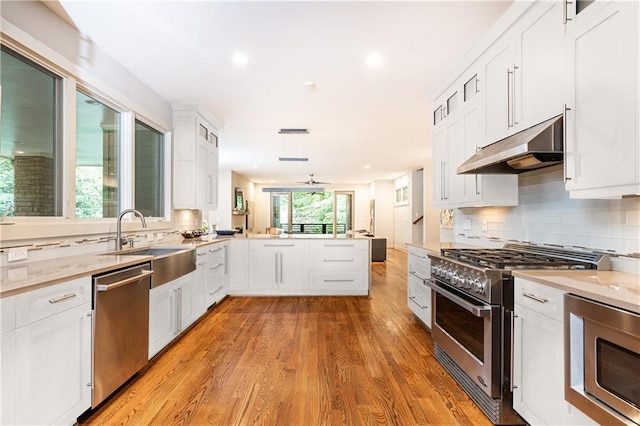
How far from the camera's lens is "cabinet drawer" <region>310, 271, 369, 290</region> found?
4.33 m

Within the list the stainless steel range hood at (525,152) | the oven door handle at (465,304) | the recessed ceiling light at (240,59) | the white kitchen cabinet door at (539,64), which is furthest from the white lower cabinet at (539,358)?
the recessed ceiling light at (240,59)

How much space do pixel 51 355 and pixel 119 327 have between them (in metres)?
0.44

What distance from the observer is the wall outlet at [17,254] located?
1770mm

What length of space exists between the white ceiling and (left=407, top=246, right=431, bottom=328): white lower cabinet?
72.2 inches

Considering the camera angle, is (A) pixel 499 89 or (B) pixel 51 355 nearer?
(B) pixel 51 355

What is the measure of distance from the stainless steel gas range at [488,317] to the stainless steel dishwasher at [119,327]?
2217 millimetres

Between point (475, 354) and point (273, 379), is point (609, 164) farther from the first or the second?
point (273, 379)

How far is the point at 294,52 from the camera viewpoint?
2545 mm

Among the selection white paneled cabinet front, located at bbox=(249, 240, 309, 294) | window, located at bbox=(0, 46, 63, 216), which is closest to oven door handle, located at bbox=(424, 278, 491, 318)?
white paneled cabinet front, located at bbox=(249, 240, 309, 294)

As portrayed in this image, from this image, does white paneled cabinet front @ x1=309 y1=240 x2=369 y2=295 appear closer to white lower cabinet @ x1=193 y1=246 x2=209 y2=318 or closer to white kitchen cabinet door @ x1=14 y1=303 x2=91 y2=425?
white lower cabinet @ x1=193 y1=246 x2=209 y2=318

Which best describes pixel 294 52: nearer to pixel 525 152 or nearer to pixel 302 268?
pixel 525 152

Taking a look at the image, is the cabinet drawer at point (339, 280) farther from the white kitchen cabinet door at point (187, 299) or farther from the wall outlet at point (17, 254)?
the wall outlet at point (17, 254)

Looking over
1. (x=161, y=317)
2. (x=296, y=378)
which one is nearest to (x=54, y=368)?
(x=161, y=317)

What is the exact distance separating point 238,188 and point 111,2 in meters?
7.96
